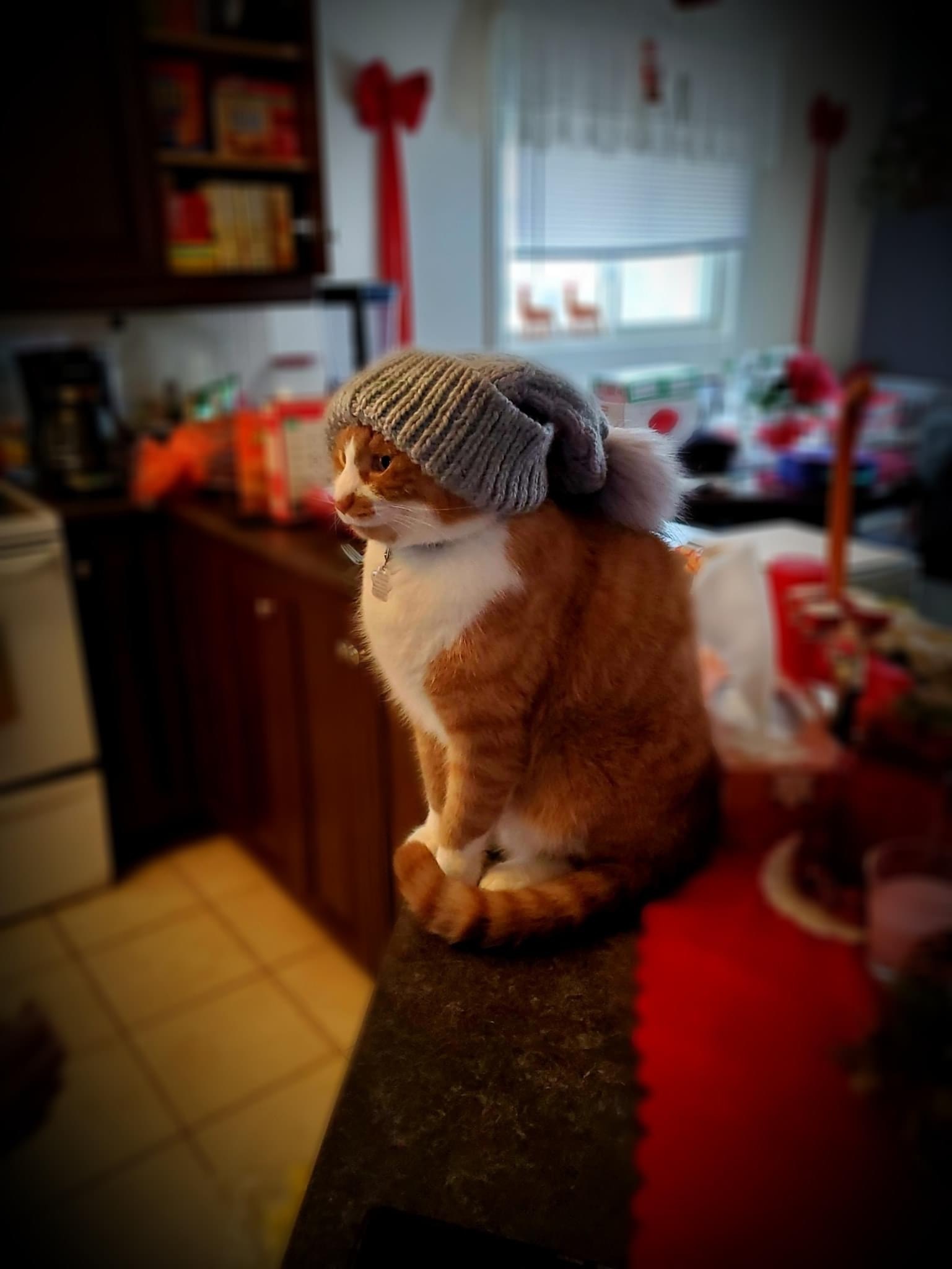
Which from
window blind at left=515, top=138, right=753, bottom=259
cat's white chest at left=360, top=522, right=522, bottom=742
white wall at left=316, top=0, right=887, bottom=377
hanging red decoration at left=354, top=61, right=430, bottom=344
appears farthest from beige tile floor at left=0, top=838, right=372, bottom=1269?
window blind at left=515, top=138, right=753, bottom=259

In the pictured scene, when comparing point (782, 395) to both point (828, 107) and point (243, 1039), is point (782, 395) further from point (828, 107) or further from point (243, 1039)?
point (243, 1039)

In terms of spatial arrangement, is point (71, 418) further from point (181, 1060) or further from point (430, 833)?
point (430, 833)

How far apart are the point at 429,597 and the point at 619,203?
11.8 ft

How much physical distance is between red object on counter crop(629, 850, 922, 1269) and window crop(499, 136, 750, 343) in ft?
8.57

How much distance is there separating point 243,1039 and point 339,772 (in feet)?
1.90

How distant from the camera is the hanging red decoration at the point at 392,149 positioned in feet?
8.81

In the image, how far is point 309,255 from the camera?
2.33 meters

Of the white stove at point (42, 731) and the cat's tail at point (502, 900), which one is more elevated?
the cat's tail at point (502, 900)

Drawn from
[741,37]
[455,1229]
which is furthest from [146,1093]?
[741,37]

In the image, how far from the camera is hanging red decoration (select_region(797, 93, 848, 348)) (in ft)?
13.0

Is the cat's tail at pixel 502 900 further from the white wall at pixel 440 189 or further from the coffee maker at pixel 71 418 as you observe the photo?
the white wall at pixel 440 189

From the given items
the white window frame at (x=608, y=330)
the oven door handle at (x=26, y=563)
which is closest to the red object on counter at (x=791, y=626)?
the oven door handle at (x=26, y=563)

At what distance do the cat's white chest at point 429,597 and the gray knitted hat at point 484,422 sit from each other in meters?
0.02

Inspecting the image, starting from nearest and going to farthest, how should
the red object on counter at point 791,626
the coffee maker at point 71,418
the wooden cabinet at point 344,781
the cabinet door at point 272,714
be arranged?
the red object on counter at point 791,626 < the wooden cabinet at point 344,781 < the cabinet door at point 272,714 < the coffee maker at point 71,418
